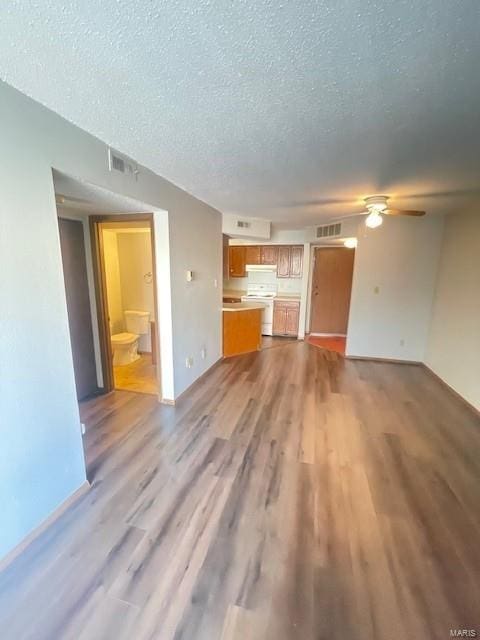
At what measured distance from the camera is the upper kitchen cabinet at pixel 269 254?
20.7 ft

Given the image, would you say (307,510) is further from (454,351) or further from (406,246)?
(406,246)

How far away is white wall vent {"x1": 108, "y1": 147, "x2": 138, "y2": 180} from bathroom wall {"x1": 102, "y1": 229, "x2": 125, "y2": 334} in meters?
2.58

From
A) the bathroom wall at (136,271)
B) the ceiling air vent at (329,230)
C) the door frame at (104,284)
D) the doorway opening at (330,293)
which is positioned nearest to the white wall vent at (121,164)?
the door frame at (104,284)

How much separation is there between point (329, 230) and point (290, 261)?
1.37 metres

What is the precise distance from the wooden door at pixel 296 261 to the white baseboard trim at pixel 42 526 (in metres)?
5.39

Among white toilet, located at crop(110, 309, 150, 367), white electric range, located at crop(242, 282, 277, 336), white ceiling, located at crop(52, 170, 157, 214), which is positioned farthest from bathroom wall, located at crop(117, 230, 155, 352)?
white electric range, located at crop(242, 282, 277, 336)

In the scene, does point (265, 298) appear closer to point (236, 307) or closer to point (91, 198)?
point (236, 307)

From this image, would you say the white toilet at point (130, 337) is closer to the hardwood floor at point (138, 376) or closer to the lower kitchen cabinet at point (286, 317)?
the hardwood floor at point (138, 376)

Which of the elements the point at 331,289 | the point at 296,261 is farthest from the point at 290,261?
the point at 331,289

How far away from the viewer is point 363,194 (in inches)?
116

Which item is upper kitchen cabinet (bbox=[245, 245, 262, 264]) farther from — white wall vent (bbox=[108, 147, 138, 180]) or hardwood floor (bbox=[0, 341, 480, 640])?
white wall vent (bbox=[108, 147, 138, 180])

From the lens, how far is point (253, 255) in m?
6.47

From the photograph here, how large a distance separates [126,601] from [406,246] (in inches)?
195

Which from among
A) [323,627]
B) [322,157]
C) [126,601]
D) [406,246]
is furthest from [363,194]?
[126,601]
